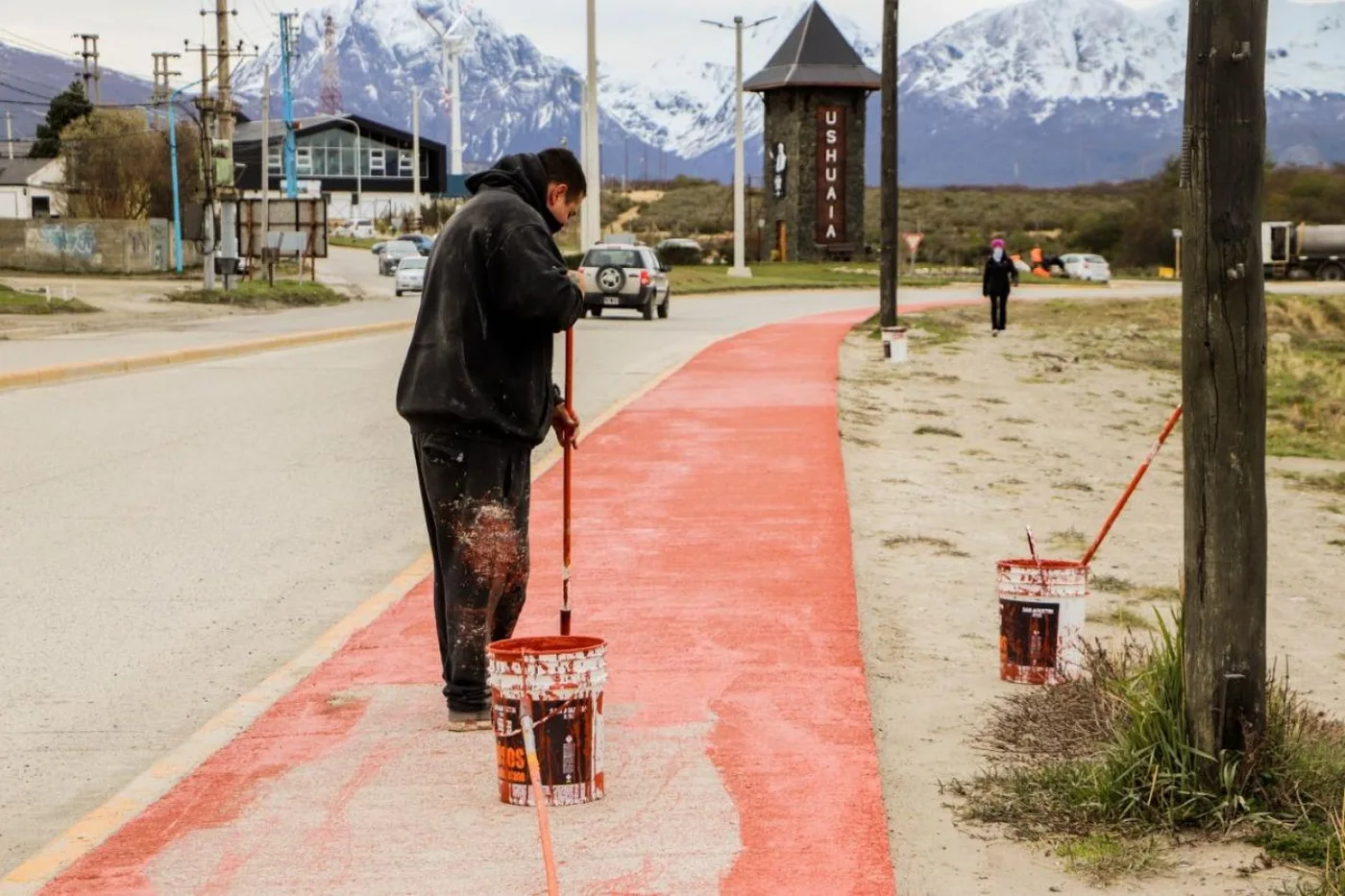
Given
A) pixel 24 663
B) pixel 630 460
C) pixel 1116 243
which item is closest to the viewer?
pixel 24 663

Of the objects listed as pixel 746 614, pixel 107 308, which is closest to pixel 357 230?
pixel 107 308

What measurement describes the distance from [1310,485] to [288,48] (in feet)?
259

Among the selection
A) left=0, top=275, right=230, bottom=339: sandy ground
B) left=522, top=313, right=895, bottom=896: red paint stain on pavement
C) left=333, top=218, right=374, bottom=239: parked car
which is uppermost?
left=333, top=218, right=374, bottom=239: parked car

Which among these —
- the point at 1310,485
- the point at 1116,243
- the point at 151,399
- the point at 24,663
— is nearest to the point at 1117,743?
the point at 24,663

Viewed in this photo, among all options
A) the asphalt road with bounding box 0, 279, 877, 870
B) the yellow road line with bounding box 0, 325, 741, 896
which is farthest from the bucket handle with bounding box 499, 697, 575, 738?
the asphalt road with bounding box 0, 279, 877, 870

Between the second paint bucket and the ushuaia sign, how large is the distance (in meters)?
85.7

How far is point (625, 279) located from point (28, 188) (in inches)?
2372

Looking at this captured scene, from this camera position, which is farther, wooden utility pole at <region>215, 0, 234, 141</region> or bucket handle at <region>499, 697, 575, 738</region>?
wooden utility pole at <region>215, 0, 234, 141</region>

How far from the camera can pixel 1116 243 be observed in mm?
105438

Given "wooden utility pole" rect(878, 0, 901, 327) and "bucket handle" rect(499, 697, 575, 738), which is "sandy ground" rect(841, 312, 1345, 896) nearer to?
"bucket handle" rect(499, 697, 575, 738)

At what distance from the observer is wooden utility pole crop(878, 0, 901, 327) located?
31.2m

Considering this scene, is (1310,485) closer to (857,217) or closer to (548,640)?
(548,640)

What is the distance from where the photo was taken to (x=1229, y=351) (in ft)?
18.2

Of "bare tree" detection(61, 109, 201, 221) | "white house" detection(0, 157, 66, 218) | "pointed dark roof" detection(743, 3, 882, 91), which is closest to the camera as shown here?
"bare tree" detection(61, 109, 201, 221)
